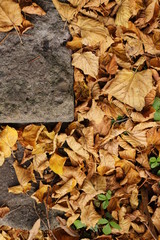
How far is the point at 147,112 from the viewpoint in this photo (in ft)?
5.90

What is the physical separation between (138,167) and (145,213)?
0.29 meters

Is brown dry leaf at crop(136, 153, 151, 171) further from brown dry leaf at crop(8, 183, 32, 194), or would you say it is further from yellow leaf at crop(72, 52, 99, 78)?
brown dry leaf at crop(8, 183, 32, 194)

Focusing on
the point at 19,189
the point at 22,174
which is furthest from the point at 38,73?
the point at 19,189

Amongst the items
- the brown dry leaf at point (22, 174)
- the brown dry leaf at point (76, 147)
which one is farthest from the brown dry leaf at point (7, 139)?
the brown dry leaf at point (76, 147)

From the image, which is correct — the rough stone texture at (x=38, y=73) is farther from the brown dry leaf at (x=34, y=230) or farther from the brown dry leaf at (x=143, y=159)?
the brown dry leaf at (x=34, y=230)

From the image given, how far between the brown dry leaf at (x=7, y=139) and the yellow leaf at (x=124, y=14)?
0.90 meters

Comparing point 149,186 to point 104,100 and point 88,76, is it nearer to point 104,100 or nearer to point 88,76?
point 104,100

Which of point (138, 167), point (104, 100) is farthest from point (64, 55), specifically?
point (138, 167)

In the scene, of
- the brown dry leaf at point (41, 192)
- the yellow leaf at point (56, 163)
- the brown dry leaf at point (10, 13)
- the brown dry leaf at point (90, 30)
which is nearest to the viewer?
the brown dry leaf at point (10, 13)

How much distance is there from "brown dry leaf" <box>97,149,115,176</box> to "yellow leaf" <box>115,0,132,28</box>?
30.7 inches

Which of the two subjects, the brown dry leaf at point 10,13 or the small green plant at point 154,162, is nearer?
the brown dry leaf at point 10,13

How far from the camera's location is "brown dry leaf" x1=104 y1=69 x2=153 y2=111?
5.74 ft

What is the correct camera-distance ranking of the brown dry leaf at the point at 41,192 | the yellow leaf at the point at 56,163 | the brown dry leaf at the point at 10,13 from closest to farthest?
the brown dry leaf at the point at 10,13 < the yellow leaf at the point at 56,163 < the brown dry leaf at the point at 41,192

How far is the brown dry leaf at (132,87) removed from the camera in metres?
1.75
